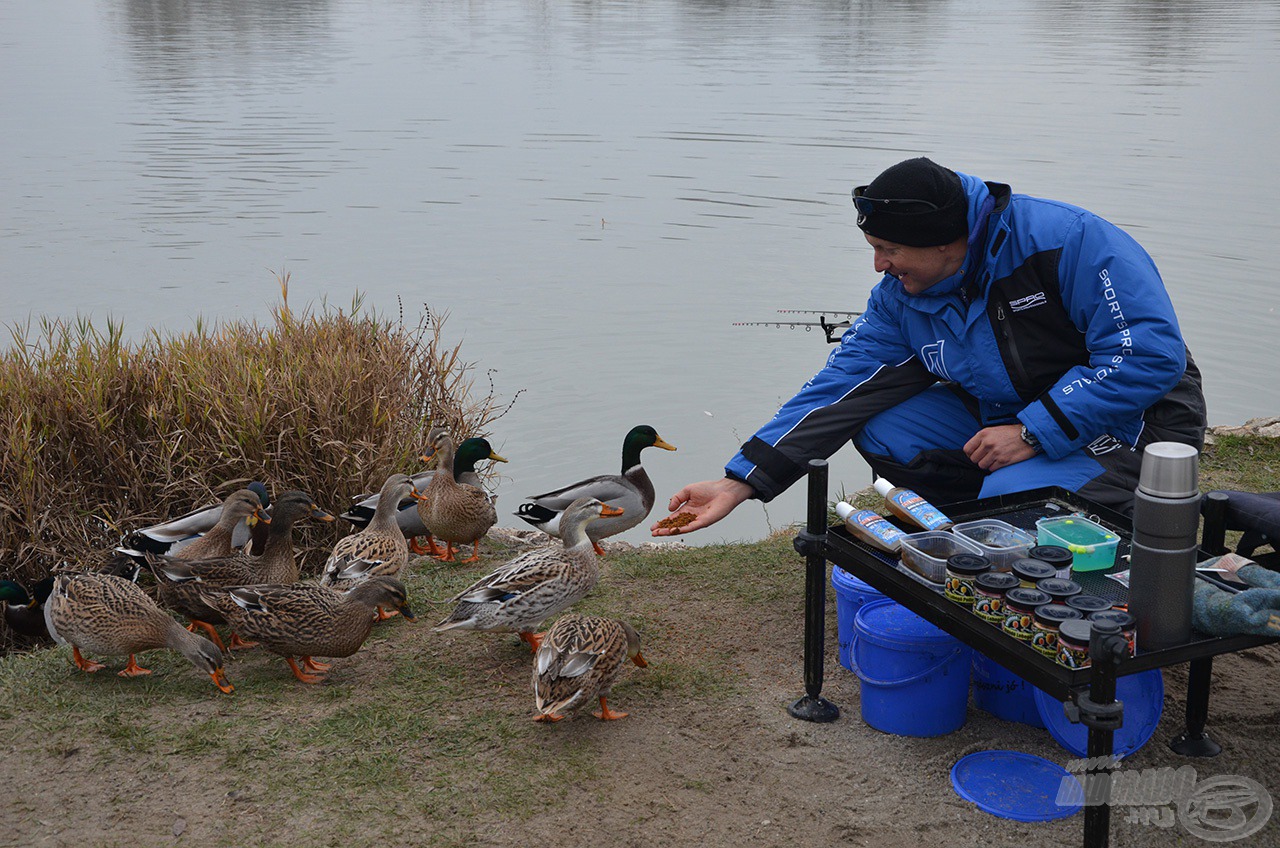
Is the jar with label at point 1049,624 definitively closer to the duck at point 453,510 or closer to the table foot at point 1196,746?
the table foot at point 1196,746

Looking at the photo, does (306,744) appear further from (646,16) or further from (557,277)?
(646,16)

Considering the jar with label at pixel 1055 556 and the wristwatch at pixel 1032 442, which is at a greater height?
the wristwatch at pixel 1032 442

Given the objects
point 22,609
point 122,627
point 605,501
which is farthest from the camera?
point 605,501

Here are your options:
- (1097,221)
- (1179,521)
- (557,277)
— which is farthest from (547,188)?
(1179,521)

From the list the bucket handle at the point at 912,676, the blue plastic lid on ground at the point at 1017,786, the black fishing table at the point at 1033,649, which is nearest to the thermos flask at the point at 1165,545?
the black fishing table at the point at 1033,649

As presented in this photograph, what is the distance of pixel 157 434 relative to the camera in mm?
6824

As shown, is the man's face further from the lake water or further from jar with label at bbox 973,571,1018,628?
the lake water

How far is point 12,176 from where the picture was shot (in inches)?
712

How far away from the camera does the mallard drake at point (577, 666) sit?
4406 mm

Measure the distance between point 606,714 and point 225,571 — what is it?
6.82 feet

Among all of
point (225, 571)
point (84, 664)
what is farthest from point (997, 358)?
point (84, 664)

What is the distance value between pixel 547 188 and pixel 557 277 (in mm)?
4440

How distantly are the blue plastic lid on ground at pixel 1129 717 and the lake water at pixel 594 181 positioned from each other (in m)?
4.16

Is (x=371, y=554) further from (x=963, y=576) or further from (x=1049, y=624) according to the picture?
(x=1049, y=624)
